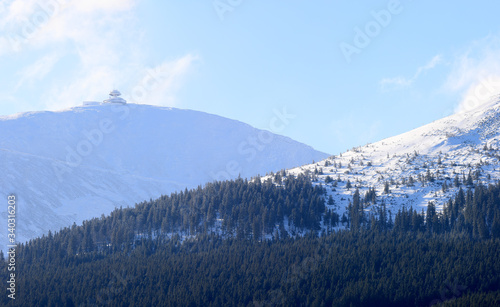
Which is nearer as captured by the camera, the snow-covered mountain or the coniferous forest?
the coniferous forest

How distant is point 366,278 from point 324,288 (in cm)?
868

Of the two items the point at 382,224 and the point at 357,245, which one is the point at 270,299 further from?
the point at 382,224

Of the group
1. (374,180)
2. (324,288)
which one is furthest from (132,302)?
(374,180)

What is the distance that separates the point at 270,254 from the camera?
447 ft

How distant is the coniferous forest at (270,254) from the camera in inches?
4449

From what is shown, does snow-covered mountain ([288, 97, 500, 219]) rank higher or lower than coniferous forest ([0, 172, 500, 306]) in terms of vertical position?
higher

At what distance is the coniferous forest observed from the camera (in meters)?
113

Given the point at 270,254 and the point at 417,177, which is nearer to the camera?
the point at 270,254

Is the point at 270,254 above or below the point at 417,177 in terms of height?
below

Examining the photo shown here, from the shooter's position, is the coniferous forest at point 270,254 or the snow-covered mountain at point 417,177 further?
the snow-covered mountain at point 417,177

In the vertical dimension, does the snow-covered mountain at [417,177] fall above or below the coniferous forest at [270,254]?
above

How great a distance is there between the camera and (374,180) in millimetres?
183125

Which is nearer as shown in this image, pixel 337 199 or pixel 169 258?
pixel 169 258

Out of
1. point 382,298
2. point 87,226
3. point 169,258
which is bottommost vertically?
point 382,298
